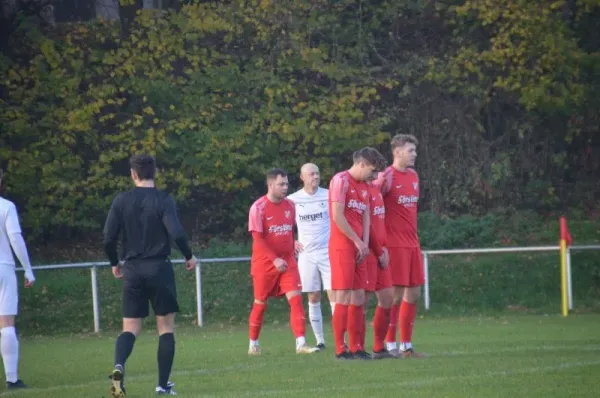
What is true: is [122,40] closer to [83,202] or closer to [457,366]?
[83,202]

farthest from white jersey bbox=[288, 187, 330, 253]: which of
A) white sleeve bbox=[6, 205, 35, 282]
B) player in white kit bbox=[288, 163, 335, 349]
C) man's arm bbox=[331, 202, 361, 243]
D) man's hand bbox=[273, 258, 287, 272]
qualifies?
white sleeve bbox=[6, 205, 35, 282]

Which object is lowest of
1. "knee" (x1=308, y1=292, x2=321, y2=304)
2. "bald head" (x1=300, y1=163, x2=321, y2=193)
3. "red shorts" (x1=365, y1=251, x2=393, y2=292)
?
"knee" (x1=308, y1=292, x2=321, y2=304)

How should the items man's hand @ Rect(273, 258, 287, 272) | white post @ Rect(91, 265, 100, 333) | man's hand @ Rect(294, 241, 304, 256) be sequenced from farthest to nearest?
white post @ Rect(91, 265, 100, 333)
man's hand @ Rect(294, 241, 304, 256)
man's hand @ Rect(273, 258, 287, 272)

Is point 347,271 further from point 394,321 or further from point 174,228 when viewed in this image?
point 174,228

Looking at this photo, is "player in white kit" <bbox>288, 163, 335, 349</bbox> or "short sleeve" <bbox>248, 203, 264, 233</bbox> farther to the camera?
"player in white kit" <bbox>288, 163, 335, 349</bbox>

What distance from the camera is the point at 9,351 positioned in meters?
11.3

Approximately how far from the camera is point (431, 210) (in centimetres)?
A: 2680

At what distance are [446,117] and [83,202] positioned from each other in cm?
809

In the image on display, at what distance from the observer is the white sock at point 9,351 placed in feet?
37.1

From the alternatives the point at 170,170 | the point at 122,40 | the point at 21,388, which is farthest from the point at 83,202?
the point at 21,388

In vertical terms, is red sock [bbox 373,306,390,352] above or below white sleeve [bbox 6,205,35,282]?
below

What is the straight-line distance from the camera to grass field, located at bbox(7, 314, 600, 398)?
32.6ft

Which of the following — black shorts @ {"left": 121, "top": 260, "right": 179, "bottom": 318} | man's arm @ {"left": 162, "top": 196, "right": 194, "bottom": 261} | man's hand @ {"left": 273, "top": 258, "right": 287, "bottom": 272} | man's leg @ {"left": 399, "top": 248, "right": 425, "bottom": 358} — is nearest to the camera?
man's arm @ {"left": 162, "top": 196, "right": 194, "bottom": 261}

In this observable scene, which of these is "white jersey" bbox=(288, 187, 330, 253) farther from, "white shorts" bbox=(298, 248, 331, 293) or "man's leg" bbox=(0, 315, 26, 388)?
"man's leg" bbox=(0, 315, 26, 388)
